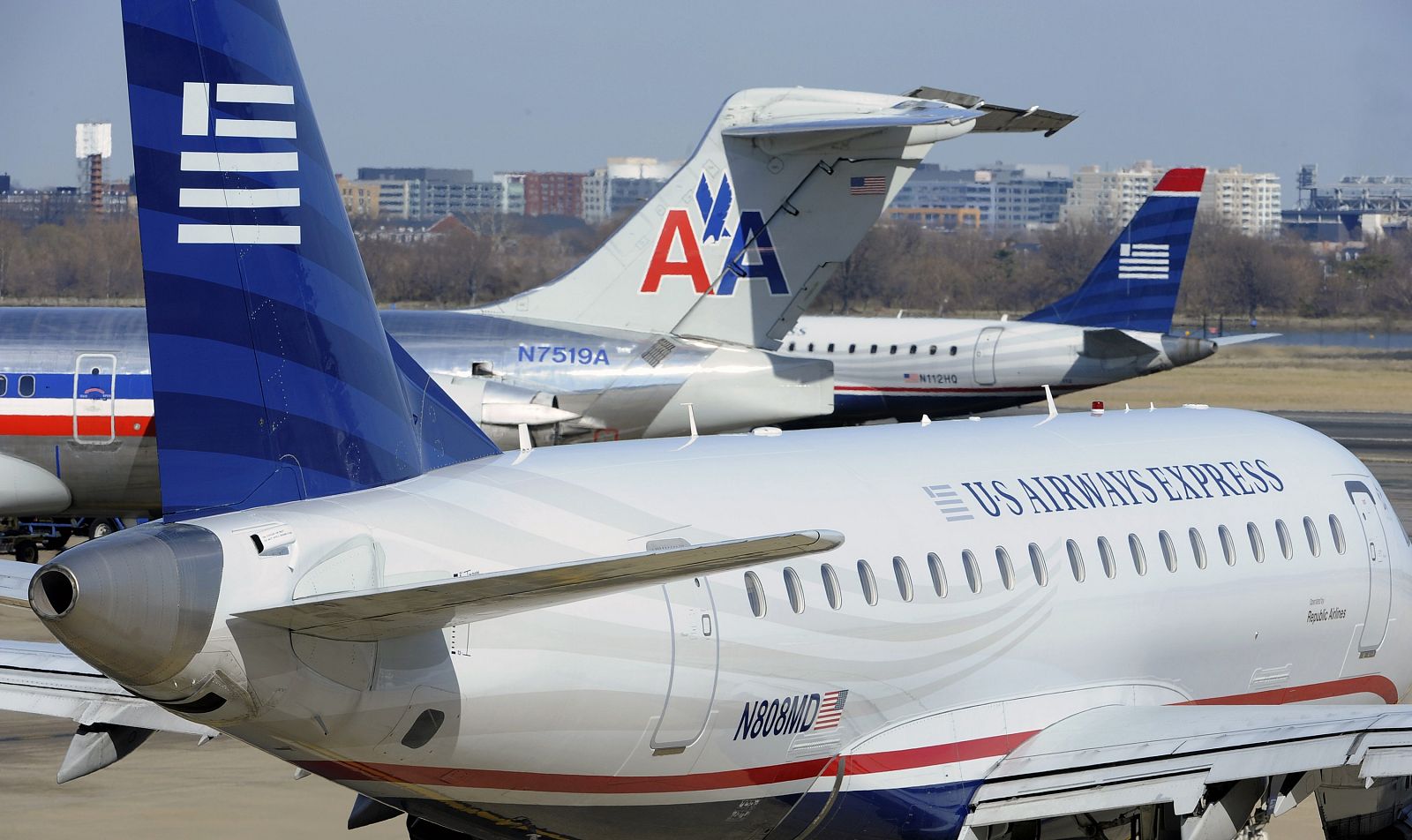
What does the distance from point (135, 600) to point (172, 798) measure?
330 inches

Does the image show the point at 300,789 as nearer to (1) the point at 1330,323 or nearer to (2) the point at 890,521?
(2) the point at 890,521

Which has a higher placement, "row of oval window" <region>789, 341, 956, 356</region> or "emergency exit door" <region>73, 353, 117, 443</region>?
"emergency exit door" <region>73, 353, 117, 443</region>

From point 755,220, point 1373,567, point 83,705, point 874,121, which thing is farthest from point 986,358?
point 83,705

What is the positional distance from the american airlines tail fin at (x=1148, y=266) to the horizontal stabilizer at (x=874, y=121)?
81.2ft

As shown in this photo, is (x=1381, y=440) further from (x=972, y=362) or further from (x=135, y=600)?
(x=135, y=600)

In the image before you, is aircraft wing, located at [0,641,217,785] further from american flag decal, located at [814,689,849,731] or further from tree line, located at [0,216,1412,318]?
tree line, located at [0,216,1412,318]

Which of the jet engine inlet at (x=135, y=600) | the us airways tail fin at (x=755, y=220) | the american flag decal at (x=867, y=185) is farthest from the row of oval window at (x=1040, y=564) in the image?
the american flag decal at (x=867, y=185)

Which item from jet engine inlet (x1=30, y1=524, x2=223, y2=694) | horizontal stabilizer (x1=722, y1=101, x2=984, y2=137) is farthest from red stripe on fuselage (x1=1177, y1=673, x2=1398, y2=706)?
horizontal stabilizer (x1=722, y1=101, x2=984, y2=137)

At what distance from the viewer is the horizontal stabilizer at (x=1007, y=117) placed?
21970 mm

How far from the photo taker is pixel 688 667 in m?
9.90

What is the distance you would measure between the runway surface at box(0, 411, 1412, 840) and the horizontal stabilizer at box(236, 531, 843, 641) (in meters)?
6.69

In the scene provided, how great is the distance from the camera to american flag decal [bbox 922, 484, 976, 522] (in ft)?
39.2

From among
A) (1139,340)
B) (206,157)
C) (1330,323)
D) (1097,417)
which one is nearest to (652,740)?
(206,157)

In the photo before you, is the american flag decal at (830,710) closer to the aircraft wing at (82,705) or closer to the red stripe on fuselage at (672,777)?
the red stripe on fuselage at (672,777)
